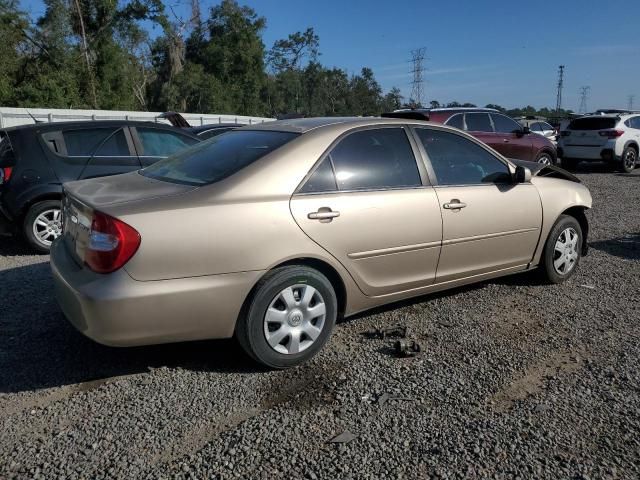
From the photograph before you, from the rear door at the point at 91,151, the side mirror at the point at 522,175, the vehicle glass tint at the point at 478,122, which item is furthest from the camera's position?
the vehicle glass tint at the point at 478,122

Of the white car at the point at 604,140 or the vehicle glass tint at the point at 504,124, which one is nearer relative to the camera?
the vehicle glass tint at the point at 504,124

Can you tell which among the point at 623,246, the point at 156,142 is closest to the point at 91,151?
the point at 156,142

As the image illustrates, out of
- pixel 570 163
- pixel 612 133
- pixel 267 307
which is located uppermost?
pixel 612 133

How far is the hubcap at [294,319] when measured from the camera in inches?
132

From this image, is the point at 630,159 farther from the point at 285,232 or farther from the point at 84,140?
the point at 285,232

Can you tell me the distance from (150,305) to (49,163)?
414 cm

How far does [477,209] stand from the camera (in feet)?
14.1

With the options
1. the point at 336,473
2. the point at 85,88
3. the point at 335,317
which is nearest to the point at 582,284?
the point at 335,317

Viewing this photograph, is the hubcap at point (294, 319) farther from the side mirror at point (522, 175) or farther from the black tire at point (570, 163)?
the black tire at point (570, 163)

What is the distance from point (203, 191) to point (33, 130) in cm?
418

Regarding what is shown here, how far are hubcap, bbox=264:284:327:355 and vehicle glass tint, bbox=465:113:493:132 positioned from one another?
9.08 meters

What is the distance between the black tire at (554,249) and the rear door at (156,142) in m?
4.42

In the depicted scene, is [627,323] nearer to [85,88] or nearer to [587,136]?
[587,136]

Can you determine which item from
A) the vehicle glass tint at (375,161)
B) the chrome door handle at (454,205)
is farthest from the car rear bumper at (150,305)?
the chrome door handle at (454,205)
